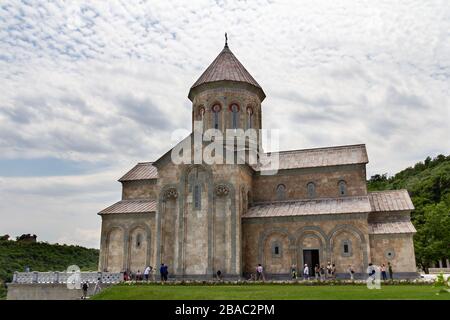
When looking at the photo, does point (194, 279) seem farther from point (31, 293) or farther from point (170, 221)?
point (31, 293)

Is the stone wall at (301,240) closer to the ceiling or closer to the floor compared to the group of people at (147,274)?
closer to the ceiling

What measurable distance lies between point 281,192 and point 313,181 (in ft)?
8.17

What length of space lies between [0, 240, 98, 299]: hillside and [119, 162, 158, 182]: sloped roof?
28769 millimetres

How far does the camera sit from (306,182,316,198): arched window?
100ft

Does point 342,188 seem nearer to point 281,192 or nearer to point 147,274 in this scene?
point 281,192

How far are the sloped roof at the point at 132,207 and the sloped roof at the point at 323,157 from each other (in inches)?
340

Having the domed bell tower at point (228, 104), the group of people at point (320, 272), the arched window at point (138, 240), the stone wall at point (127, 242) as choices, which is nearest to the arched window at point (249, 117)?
the domed bell tower at point (228, 104)

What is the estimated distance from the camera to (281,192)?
31.3m

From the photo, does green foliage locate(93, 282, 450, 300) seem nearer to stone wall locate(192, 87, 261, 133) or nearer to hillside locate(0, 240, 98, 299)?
stone wall locate(192, 87, 261, 133)

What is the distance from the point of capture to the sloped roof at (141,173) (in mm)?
34750

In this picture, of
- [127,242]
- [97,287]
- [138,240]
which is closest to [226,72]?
[138,240]

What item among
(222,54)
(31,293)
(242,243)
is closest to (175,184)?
(242,243)

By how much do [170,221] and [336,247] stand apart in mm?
11108

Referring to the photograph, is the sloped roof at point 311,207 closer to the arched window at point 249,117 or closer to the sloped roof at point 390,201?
the sloped roof at point 390,201
